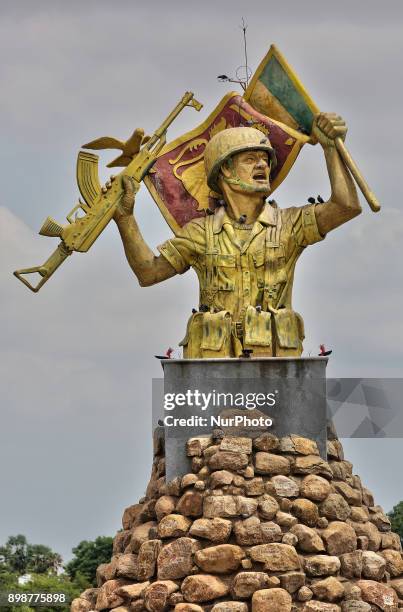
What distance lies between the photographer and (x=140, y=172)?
1767cm

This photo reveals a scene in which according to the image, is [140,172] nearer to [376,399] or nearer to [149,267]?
[149,267]

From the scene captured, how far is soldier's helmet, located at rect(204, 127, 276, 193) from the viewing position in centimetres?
1733

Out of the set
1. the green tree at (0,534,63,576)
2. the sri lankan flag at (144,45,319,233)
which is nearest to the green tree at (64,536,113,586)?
the green tree at (0,534,63,576)

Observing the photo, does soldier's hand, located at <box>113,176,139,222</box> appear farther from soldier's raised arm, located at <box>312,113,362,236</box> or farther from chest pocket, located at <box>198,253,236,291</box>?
soldier's raised arm, located at <box>312,113,362,236</box>

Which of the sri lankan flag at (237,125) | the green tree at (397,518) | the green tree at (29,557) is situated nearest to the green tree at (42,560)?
the green tree at (29,557)

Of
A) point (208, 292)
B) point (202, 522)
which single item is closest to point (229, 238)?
point (208, 292)

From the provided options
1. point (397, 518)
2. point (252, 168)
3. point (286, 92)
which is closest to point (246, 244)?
point (252, 168)

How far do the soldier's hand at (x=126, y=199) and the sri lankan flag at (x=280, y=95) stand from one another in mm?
1609

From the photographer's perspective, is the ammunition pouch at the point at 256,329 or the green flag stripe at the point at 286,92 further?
the green flag stripe at the point at 286,92

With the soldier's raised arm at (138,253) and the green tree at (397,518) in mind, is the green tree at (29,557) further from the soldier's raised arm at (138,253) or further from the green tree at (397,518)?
the soldier's raised arm at (138,253)

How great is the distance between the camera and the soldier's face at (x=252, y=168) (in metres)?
17.4

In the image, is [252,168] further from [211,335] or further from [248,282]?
[211,335]

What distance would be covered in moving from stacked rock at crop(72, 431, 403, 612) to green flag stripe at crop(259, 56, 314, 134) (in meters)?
3.32

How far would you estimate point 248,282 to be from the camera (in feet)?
56.5
